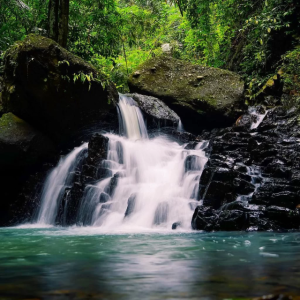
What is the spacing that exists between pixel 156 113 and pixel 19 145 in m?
4.72

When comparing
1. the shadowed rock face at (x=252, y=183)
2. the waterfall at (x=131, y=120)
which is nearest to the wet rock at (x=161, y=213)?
Result: the shadowed rock face at (x=252, y=183)

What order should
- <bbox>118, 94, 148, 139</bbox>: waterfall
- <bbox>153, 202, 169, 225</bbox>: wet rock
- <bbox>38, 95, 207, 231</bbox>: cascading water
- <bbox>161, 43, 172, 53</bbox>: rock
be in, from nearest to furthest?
<bbox>153, 202, 169, 225</bbox>: wet rock
<bbox>38, 95, 207, 231</bbox>: cascading water
<bbox>118, 94, 148, 139</bbox>: waterfall
<bbox>161, 43, 172, 53</bbox>: rock

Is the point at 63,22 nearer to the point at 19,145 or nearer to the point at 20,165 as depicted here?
the point at 19,145

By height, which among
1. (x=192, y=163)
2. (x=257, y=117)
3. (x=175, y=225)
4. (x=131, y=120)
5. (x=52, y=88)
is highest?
(x=257, y=117)

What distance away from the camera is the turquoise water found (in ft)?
6.88

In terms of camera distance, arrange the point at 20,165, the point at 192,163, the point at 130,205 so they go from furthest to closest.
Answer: the point at 20,165 < the point at 192,163 < the point at 130,205

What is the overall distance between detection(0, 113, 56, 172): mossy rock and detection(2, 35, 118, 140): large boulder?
39 cm

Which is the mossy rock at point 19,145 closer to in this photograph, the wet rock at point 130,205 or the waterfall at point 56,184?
the waterfall at point 56,184

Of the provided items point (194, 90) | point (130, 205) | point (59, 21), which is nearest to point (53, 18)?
point (59, 21)

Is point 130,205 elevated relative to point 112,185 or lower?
lower

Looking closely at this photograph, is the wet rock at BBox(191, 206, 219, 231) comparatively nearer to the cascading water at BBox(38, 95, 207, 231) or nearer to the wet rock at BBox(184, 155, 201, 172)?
the cascading water at BBox(38, 95, 207, 231)

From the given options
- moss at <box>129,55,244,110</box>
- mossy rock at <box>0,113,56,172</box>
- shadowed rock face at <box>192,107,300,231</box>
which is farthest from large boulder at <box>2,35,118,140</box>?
shadowed rock face at <box>192,107,300,231</box>

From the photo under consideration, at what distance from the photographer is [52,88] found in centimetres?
953

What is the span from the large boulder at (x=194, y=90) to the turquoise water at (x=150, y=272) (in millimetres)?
8916
